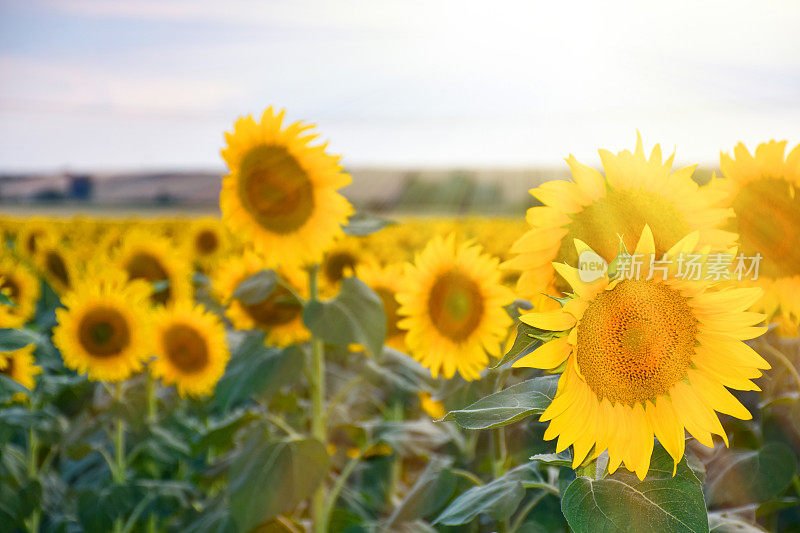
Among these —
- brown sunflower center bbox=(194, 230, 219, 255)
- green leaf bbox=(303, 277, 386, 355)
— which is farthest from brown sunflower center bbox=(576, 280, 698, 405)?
brown sunflower center bbox=(194, 230, 219, 255)

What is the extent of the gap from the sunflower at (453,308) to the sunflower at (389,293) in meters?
0.46

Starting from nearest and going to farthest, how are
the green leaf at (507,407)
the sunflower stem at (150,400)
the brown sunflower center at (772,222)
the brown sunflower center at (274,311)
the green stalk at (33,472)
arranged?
the green leaf at (507,407) < the brown sunflower center at (772,222) < the brown sunflower center at (274,311) < the green stalk at (33,472) < the sunflower stem at (150,400)

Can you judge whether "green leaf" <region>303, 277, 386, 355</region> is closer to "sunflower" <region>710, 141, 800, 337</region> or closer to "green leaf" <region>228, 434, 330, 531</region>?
"green leaf" <region>228, 434, 330, 531</region>

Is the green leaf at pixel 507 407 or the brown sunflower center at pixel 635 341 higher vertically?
the brown sunflower center at pixel 635 341

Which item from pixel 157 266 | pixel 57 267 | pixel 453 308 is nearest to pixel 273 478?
pixel 453 308

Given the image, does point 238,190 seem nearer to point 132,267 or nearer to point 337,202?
point 337,202

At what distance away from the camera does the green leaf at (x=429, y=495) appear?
2.08 meters

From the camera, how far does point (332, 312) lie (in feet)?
7.78

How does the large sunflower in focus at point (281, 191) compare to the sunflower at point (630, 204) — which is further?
the large sunflower in focus at point (281, 191)

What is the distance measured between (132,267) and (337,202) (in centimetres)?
208

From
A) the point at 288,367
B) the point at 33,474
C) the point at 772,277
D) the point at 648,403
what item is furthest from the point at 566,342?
the point at 33,474

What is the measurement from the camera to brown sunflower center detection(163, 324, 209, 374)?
11.8 ft

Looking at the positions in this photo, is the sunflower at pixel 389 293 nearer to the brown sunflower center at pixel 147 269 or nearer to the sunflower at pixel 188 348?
the sunflower at pixel 188 348

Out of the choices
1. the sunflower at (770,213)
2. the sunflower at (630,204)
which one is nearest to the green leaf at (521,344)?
the sunflower at (630,204)
